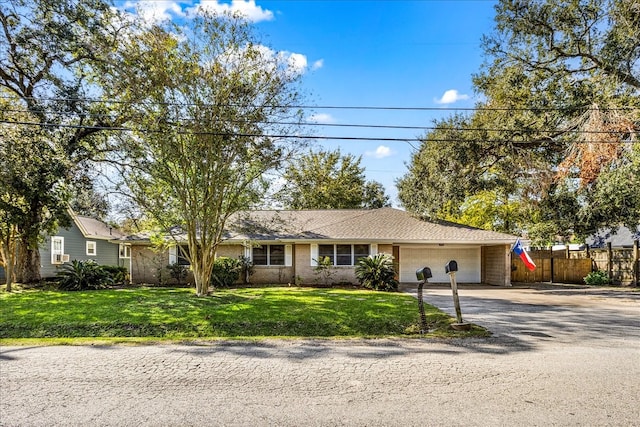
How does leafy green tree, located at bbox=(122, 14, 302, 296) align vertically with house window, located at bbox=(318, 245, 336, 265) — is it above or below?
above

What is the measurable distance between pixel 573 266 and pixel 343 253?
13.0 m

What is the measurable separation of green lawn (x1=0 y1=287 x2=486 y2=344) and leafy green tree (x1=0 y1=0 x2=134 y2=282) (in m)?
5.65

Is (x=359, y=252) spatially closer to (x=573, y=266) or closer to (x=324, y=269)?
(x=324, y=269)

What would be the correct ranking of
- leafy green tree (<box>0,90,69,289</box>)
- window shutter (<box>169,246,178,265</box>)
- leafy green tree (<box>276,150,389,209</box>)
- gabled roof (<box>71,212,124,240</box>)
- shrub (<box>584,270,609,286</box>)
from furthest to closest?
leafy green tree (<box>276,150,389,209</box>) → gabled roof (<box>71,212,124,240</box>) → shrub (<box>584,270,609,286</box>) → window shutter (<box>169,246,178,265</box>) → leafy green tree (<box>0,90,69,289</box>)

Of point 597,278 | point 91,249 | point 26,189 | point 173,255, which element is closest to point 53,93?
point 26,189

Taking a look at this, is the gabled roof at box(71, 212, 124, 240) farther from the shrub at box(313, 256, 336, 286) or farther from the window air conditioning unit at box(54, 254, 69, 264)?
the shrub at box(313, 256, 336, 286)

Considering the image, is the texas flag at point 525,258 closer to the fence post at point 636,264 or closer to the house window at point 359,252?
the house window at point 359,252

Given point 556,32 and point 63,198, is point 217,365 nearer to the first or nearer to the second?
point 63,198

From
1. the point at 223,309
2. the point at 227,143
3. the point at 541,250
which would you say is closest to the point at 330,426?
the point at 223,309

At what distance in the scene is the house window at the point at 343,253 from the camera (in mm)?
19234

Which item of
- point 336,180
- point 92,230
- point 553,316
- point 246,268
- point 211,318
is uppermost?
point 336,180

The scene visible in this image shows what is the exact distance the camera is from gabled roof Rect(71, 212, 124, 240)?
2442 centimetres

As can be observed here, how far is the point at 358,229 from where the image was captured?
19984 millimetres

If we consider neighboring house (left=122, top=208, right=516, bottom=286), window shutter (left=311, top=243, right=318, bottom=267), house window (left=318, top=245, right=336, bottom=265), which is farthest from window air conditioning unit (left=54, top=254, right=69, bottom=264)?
house window (left=318, top=245, right=336, bottom=265)
